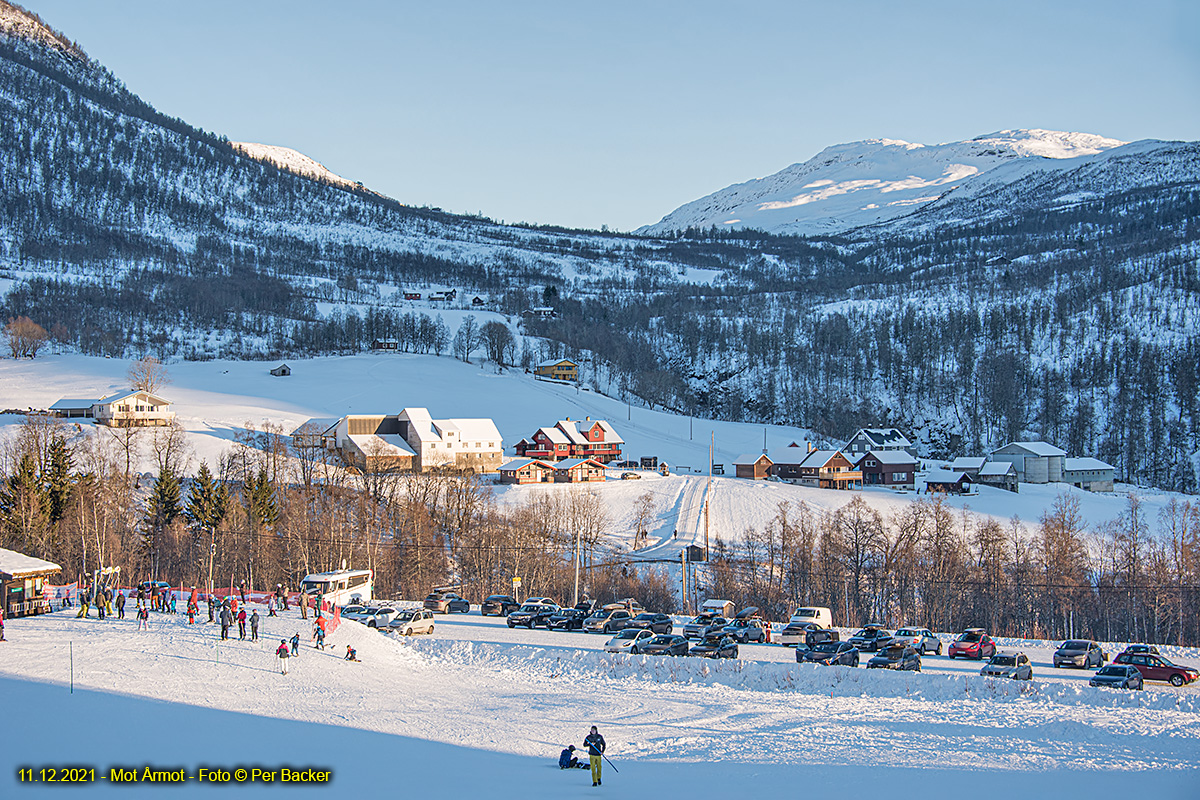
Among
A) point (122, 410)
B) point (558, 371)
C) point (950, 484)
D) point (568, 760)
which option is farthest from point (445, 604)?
point (558, 371)

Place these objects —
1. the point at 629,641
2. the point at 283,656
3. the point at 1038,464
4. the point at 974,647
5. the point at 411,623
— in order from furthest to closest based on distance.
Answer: the point at 1038,464, the point at 411,623, the point at 974,647, the point at 629,641, the point at 283,656

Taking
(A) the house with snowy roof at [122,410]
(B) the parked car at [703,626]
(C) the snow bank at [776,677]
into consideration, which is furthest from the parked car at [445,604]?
(A) the house with snowy roof at [122,410]

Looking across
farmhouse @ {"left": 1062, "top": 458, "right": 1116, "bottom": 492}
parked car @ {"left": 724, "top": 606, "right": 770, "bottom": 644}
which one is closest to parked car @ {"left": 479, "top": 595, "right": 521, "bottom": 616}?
parked car @ {"left": 724, "top": 606, "right": 770, "bottom": 644}

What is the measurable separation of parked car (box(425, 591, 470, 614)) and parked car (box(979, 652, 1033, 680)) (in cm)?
2356

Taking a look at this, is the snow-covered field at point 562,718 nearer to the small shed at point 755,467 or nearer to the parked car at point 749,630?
the parked car at point 749,630

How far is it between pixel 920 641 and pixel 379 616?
20800 millimetres

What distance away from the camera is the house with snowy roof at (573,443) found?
88688 millimetres

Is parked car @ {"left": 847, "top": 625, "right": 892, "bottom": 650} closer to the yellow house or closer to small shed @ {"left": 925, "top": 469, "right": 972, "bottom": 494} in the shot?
small shed @ {"left": 925, "top": 469, "right": 972, "bottom": 494}

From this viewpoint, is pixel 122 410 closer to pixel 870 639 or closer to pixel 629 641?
pixel 629 641

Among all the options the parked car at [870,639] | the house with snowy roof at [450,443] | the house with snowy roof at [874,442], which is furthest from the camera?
the house with snowy roof at [874,442]

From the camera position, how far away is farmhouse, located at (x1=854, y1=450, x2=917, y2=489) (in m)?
94.2

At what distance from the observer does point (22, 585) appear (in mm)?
32562

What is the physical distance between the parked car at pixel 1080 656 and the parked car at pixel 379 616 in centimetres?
2401

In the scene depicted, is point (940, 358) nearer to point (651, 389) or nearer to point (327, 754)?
point (651, 389)
